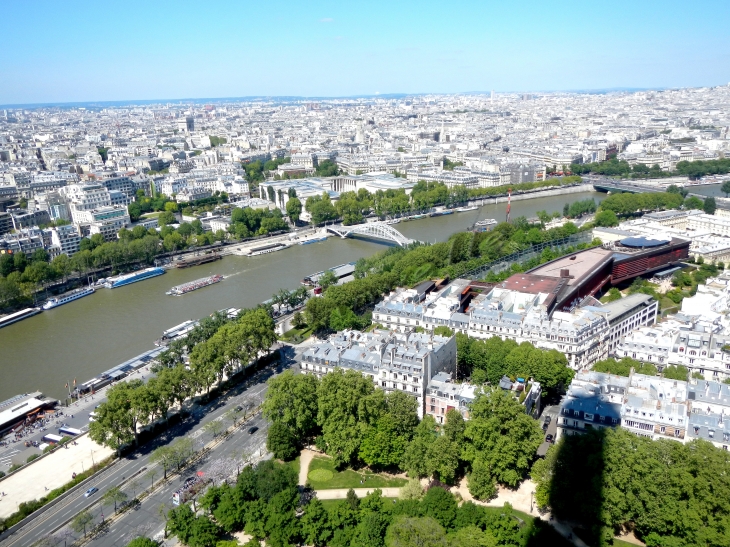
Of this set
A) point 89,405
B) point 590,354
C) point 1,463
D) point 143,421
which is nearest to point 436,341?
point 590,354

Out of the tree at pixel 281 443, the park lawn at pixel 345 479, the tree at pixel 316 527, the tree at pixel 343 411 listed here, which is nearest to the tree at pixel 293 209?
the tree at pixel 343 411

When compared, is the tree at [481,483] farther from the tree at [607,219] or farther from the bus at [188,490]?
the tree at [607,219]

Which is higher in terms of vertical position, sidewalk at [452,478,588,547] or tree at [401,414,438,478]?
tree at [401,414,438,478]

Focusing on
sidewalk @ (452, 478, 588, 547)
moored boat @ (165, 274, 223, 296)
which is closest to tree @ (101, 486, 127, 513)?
sidewalk @ (452, 478, 588, 547)

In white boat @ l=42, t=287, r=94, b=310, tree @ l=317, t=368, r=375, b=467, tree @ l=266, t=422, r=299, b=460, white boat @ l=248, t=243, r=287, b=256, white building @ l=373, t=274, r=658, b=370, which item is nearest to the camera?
tree @ l=317, t=368, r=375, b=467

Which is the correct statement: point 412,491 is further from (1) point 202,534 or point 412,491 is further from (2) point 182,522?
(2) point 182,522

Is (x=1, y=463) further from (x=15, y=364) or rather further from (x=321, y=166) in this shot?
(x=321, y=166)

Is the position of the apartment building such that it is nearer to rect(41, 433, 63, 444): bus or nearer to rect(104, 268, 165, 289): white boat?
rect(41, 433, 63, 444): bus
